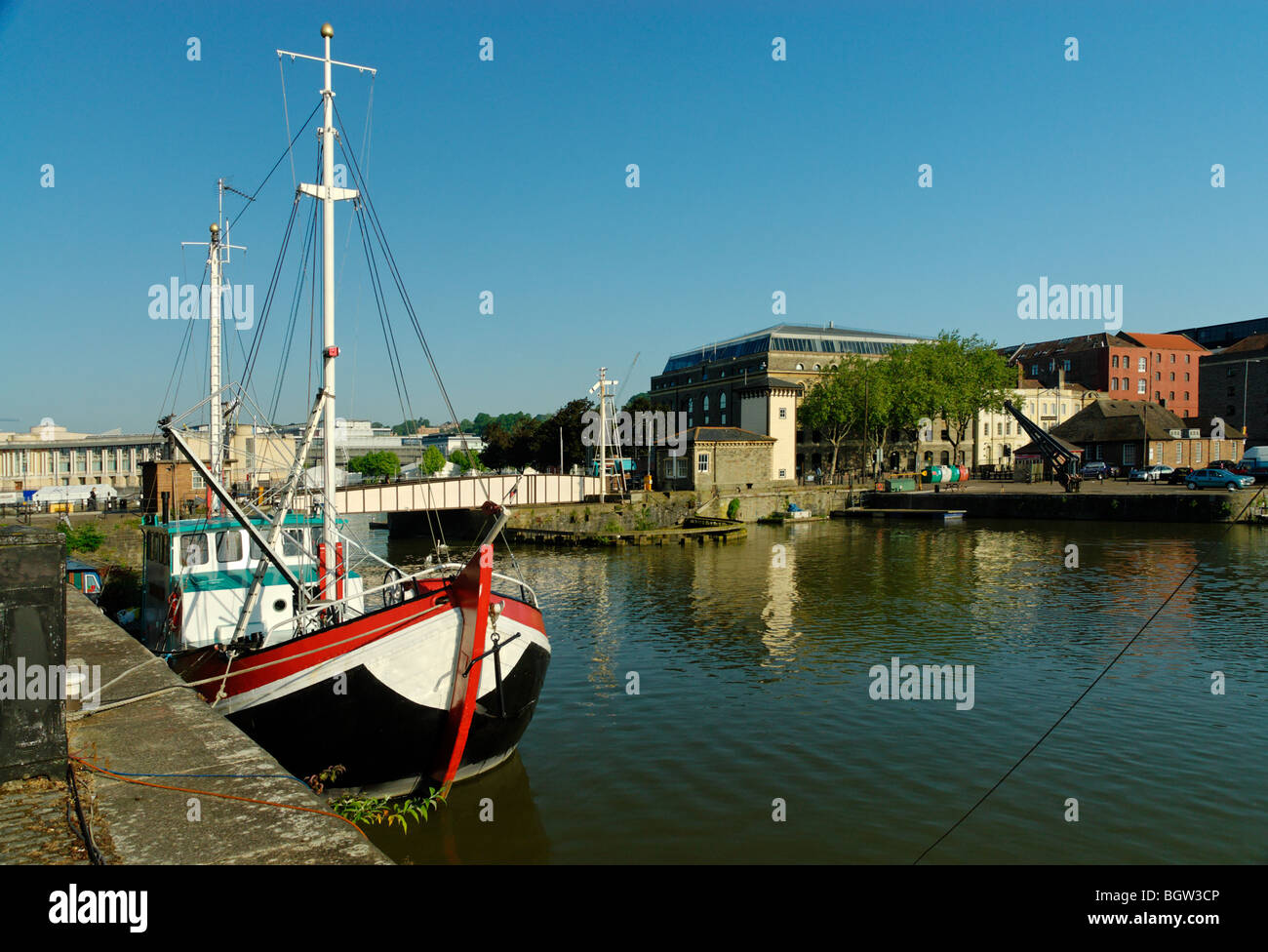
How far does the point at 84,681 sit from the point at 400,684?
400 cm

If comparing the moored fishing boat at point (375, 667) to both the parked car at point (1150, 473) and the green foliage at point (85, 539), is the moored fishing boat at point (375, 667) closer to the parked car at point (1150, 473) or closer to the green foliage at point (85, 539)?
the green foliage at point (85, 539)

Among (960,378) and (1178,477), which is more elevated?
(960,378)

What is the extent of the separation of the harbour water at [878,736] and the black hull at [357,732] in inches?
36.5

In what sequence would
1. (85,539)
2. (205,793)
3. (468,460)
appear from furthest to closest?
(85,539) → (468,460) → (205,793)

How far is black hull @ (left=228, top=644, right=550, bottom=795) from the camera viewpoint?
12375 millimetres

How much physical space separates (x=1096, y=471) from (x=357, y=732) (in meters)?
84.1

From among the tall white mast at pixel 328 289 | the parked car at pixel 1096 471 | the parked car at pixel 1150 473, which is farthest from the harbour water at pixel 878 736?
the parked car at pixel 1096 471

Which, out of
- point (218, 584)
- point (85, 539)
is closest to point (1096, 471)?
point (85, 539)

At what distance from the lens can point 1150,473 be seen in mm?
73875

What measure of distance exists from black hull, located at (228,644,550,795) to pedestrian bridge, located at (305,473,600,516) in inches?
1330

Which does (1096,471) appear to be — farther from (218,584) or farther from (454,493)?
(218,584)

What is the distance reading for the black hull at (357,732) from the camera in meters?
12.4

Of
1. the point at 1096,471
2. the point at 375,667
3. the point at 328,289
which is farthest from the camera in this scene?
the point at 1096,471
